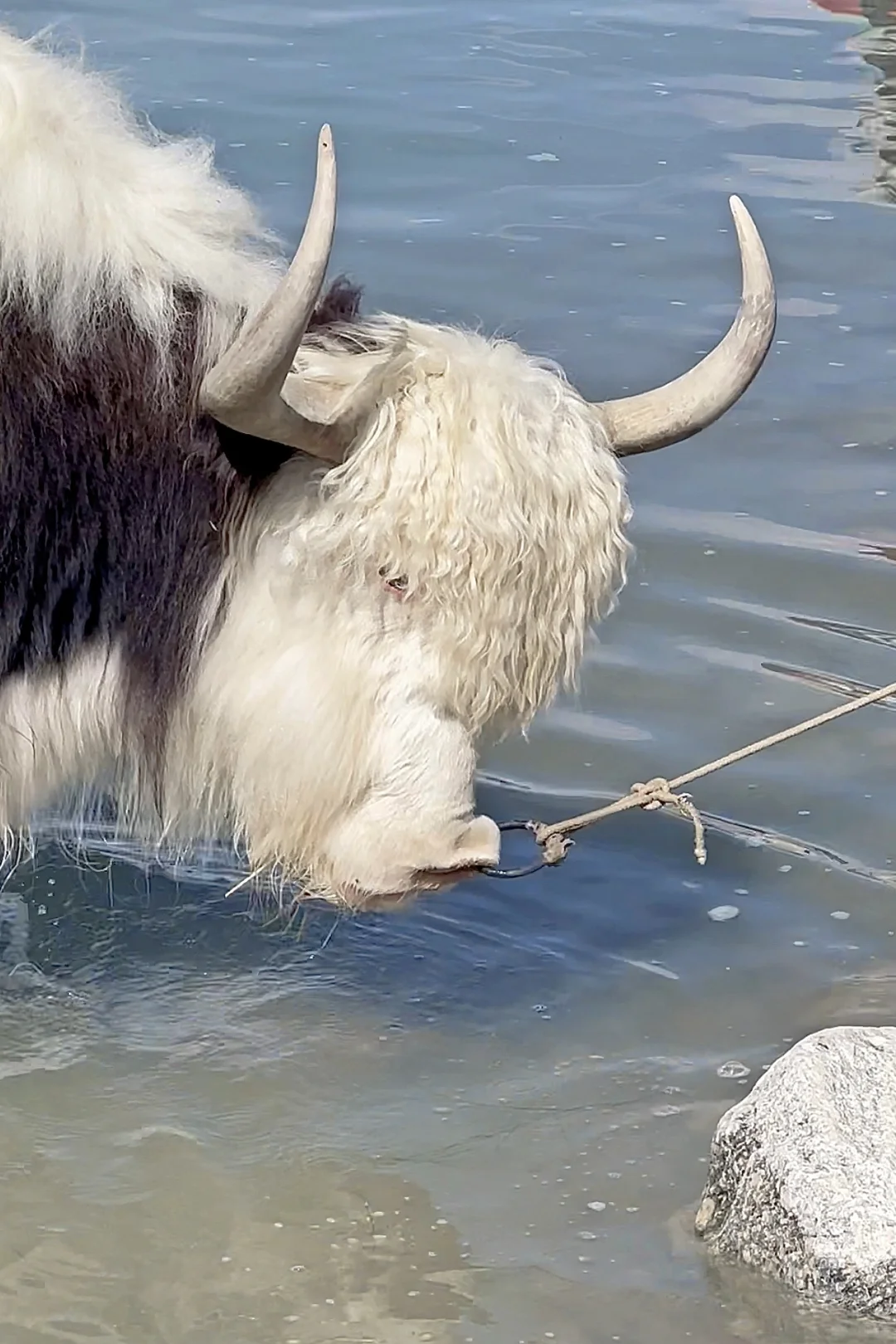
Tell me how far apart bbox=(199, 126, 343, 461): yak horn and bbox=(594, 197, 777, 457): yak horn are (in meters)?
0.55

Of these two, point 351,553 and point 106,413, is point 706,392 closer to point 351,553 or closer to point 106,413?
point 351,553

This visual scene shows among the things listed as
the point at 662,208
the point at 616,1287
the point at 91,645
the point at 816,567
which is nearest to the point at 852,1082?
the point at 616,1287

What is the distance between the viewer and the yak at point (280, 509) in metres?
3.62

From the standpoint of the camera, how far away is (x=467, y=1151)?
13.1ft

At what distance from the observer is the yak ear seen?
353 cm

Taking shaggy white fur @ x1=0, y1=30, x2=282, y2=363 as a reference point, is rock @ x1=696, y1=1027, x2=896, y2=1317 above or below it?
below

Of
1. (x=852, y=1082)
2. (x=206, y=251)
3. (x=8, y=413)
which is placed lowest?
(x=852, y=1082)

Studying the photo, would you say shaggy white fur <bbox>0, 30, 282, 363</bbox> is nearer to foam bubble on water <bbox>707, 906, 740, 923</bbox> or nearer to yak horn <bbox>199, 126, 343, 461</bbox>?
yak horn <bbox>199, 126, 343, 461</bbox>

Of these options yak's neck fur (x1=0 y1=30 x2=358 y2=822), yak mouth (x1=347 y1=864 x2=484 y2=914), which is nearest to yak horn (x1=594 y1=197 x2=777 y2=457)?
yak's neck fur (x1=0 y1=30 x2=358 y2=822)

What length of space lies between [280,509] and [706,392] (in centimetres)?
73

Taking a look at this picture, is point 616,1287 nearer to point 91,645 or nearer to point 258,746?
point 258,746

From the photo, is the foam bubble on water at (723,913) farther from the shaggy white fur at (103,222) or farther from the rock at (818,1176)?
the shaggy white fur at (103,222)

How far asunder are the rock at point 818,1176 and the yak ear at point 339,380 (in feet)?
4.12

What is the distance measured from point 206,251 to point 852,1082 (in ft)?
5.55
